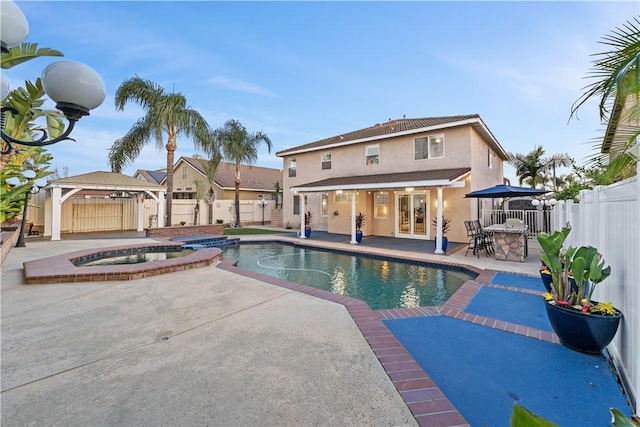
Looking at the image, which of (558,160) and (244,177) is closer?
(558,160)

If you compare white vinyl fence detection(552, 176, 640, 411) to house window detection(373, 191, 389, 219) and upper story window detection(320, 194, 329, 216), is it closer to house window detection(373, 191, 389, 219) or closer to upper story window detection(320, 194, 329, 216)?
house window detection(373, 191, 389, 219)

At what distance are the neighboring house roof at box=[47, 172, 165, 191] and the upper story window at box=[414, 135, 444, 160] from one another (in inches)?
589

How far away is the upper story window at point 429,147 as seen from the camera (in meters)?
14.2

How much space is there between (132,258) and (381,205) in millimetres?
12570

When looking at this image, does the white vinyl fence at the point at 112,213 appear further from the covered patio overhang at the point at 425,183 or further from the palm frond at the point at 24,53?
the palm frond at the point at 24,53

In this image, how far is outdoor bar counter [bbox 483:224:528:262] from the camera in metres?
9.23

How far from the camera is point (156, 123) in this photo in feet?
48.8

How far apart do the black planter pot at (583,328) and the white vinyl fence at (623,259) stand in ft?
A: 0.32

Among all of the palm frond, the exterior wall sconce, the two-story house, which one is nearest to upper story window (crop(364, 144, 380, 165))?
the two-story house

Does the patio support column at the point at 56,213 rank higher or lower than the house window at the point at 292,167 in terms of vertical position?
lower

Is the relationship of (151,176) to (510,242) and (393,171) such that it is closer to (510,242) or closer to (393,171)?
(393,171)

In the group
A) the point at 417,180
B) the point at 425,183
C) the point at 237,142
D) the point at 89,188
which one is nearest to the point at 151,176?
the point at 237,142

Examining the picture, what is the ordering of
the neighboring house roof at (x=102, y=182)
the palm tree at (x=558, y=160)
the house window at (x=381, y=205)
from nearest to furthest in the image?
the neighboring house roof at (x=102, y=182), the house window at (x=381, y=205), the palm tree at (x=558, y=160)

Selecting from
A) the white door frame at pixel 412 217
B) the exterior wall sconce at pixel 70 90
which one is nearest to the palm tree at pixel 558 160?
the white door frame at pixel 412 217
